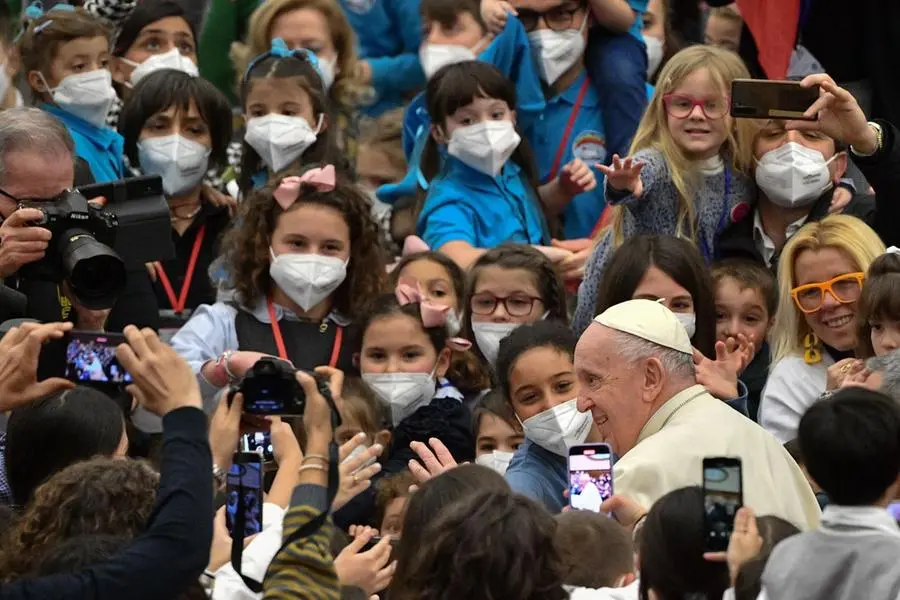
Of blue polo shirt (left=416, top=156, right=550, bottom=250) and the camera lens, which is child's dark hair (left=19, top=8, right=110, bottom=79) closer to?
blue polo shirt (left=416, top=156, right=550, bottom=250)

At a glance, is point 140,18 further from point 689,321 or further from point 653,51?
point 689,321

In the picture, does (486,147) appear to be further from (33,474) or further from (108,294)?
(33,474)

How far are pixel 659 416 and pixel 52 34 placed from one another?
4.25m

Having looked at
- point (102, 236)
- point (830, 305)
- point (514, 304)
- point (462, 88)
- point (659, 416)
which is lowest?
point (514, 304)

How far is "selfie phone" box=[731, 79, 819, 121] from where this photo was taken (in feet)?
25.4

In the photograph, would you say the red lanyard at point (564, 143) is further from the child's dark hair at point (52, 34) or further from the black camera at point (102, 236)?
the black camera at point (102, 236)

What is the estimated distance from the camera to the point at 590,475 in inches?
253

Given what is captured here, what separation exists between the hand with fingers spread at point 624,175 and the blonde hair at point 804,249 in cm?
68

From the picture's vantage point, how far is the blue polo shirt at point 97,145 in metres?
9.65

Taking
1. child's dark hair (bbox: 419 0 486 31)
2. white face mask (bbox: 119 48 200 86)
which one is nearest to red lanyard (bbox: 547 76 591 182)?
child's dark hair (bbox: 419 0 486 31)

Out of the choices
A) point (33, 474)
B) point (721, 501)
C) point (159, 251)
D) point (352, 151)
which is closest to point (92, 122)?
point (352, 151)

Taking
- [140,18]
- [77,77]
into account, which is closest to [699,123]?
[77,77]

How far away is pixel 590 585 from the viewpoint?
5738 mm

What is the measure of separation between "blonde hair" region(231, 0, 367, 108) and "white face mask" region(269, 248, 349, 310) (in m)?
2.26
